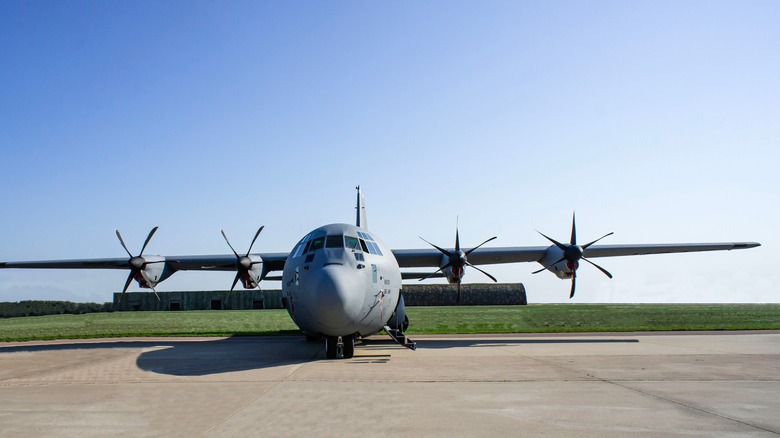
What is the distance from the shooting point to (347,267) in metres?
12.7

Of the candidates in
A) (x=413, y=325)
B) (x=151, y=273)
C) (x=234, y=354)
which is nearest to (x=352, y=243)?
(x=234, y=354)

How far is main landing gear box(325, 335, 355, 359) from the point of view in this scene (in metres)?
13.6

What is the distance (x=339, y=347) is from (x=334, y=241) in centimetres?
293

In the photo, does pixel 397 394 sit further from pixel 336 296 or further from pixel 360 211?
pixel 360 211

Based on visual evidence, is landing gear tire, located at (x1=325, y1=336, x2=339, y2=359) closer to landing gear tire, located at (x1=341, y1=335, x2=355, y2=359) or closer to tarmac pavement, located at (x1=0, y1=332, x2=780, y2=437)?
landing gear tire, located at (x1=341, y1=335, x2=355, y2=359)

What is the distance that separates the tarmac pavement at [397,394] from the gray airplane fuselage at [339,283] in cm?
107

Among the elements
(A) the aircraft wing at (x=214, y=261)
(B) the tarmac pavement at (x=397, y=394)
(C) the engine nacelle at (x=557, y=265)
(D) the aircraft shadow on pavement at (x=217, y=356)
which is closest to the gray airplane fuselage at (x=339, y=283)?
A: (B) the tarmac pavement at (x=397, y=394)

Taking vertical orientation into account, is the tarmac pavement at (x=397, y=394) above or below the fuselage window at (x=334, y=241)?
below

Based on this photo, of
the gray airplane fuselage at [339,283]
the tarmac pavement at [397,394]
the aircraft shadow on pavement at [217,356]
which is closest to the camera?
the tarmac pavement at [397,394]

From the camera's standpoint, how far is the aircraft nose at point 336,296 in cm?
1174

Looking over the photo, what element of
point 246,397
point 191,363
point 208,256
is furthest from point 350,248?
point 208,256

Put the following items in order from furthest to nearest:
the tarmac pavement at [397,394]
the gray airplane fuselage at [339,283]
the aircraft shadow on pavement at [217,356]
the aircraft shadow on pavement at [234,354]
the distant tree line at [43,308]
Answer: the distant tree line at [43,308] → the gray airplane fuselage at [339,283] → the aircraft shadow on pavement at [234,354] → the aircraft shadow on pavement at [217,356] → the tarmac pavement at [397,394]

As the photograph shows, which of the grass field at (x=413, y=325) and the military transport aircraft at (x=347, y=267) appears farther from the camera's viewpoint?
the grass field at (x=413, y=325)

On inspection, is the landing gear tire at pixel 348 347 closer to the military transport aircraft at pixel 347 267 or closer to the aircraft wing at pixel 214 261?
the military transport aircraft at pixel 347 267
